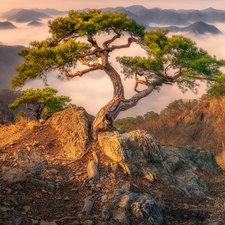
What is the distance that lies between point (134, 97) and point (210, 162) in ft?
15.3

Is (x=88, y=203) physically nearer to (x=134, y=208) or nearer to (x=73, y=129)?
(x=134, y=208)

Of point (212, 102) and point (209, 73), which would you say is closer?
point (209, 73)

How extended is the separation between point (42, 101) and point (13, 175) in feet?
27.6

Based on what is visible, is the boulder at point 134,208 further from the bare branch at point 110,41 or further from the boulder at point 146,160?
the bare branch at point 110,41

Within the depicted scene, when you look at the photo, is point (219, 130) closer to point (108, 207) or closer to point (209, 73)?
point (209, 73)

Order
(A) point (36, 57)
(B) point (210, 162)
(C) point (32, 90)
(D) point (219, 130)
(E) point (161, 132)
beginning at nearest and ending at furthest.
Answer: (A) point (36, 57) < (B) point (210, 162) < (C) point (32, 90) < (D) point (219, 130) < (E) point (161, 132)

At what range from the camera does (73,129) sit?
9703 mm

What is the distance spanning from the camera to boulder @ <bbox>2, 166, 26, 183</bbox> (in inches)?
266

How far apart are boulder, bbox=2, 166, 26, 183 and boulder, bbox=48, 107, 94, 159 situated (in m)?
2.12

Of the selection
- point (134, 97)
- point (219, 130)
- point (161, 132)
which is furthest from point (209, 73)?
point (161, 132)

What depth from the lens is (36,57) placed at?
9.45 metres

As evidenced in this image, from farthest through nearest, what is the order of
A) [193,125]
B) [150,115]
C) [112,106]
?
[150,115]
[193,125]
[112,106]

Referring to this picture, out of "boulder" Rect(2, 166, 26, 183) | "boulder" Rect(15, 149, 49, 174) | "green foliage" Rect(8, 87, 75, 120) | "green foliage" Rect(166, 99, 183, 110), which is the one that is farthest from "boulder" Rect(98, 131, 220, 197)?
"green foliage" Rect(166, 99, 183, 110)

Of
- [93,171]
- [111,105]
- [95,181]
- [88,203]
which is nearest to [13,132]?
[111,105]
